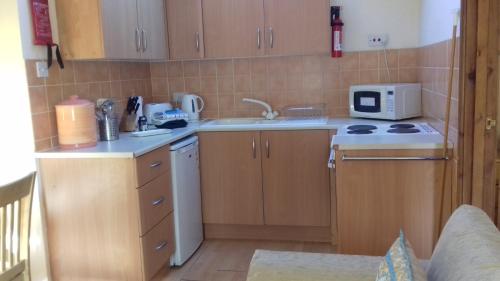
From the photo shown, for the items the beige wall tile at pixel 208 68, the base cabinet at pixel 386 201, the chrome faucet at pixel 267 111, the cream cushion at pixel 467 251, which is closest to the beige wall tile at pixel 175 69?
the beige wall tile at pixel 208 68

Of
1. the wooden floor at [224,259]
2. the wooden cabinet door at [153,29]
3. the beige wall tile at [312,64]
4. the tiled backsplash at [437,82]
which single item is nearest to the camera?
the tiled backsplash at [437,82]

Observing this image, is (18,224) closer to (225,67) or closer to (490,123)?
(490,123)

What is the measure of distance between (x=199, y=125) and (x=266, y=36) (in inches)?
32.6

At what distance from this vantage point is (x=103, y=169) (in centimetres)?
261

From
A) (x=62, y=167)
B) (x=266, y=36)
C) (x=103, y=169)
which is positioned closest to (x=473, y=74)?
(x=266, y=36)

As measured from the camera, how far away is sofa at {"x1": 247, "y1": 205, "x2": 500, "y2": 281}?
114 centimetres

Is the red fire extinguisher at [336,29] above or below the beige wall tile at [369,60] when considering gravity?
above

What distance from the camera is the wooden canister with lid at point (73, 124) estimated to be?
9.07 feet

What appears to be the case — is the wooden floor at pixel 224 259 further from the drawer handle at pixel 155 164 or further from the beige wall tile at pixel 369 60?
the beige wall tile at pixel 369 60

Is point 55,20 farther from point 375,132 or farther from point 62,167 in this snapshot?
point 375,132

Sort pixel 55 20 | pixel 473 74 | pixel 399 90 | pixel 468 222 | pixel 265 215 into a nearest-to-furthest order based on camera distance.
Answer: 1. pixel 468 222
2. pixel 473 74
3. pixel 55 20
4. pixel 399 90
5. pixel 265 215

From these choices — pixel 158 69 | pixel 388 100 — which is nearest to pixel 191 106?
pixel 158 69

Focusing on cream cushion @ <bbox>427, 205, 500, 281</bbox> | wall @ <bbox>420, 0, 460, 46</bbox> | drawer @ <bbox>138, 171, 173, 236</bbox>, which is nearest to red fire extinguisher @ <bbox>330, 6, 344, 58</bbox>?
wall @ <bbox>420, 0, 460, 46</bbox>

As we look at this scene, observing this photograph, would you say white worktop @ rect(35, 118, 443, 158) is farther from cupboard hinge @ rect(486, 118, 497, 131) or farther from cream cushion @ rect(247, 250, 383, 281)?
cream cushion @ rect(247, 250, 383, 281)
